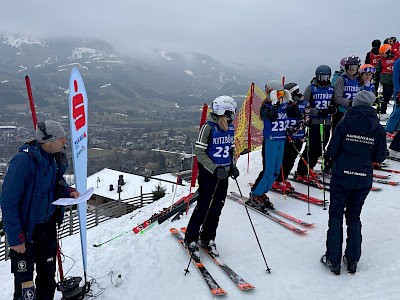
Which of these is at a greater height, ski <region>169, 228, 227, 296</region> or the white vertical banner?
the white vertical banner

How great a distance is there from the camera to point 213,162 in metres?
4.87

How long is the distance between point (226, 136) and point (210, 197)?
0.91m

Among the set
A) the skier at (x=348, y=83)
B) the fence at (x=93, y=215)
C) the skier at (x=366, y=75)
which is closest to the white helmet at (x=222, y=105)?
the skier at (x=348, y=83)

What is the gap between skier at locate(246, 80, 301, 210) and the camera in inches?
245

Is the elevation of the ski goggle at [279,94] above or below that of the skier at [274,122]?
above

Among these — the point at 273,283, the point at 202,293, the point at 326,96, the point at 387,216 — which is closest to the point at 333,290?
the point at 273,283

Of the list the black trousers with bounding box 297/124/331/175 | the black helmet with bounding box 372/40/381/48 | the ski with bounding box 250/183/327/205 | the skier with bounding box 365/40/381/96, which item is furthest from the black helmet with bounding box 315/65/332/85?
the black helmet with bounding box 372/40/381/48

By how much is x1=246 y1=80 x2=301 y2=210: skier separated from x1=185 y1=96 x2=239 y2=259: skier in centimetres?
152

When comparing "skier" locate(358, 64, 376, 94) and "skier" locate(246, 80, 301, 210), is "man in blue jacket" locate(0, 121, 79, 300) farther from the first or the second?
"skier" locate(358, 64, 376, 94)

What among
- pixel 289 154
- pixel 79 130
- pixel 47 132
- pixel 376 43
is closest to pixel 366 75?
pixel 289 154

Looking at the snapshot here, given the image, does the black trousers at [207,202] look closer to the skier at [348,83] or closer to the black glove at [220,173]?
the black glove at [220,173]

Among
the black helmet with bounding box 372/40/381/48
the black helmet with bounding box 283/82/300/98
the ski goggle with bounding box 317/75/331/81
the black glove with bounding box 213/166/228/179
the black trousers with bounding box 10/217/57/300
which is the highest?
the black helmet with bounding box 372/40/381/48

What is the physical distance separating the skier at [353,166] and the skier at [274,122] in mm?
1928

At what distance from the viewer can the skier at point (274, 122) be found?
6.21 meters
